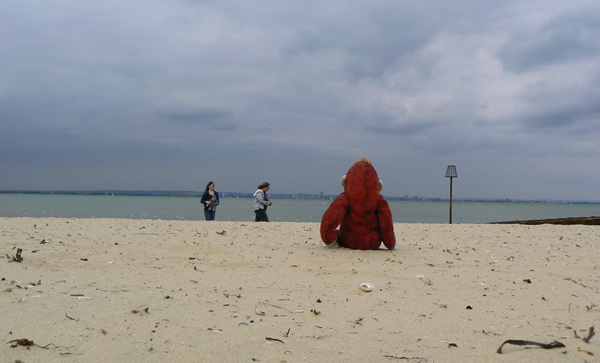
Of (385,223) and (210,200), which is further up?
(210,200)

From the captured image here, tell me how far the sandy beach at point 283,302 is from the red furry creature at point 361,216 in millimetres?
374

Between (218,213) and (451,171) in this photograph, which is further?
(218,213)

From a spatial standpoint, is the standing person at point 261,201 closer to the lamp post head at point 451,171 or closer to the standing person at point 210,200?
the standing person at point 210,200

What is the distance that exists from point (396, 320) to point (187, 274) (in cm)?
289

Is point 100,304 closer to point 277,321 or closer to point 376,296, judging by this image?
point 277,321

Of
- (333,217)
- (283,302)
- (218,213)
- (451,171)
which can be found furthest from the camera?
(218,213)

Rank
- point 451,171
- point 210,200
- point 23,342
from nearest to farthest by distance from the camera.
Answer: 1. point 23,342
2. point 210,200
3. point 451,171

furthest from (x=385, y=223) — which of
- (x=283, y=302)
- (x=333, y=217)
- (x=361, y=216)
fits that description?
(x=283, y=302)

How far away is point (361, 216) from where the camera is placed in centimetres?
816

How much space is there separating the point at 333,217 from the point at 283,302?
155 inches

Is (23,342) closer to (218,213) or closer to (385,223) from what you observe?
(385,223)

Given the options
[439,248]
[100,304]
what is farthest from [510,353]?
[439,248]

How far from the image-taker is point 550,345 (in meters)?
3.02

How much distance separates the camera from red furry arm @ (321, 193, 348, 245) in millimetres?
8062
